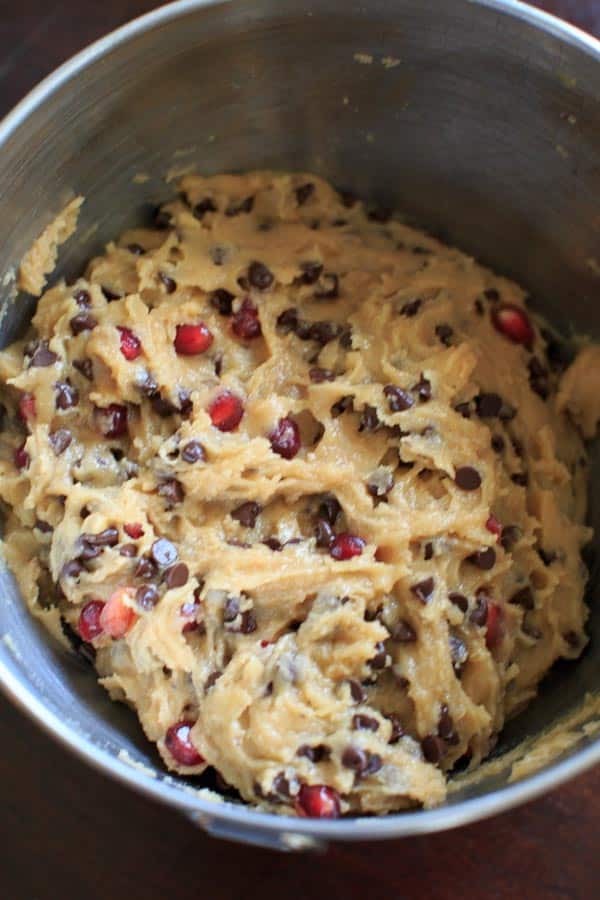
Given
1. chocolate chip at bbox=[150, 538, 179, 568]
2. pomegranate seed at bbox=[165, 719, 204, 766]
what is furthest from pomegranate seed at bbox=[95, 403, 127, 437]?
pomegranate seed at bbox=[165, 719, 204, 766]

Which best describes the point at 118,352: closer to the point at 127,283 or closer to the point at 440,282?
the point at 127,283

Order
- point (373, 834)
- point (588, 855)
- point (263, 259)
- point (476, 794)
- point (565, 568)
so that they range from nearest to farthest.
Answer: point (373, 834), point (476, 794), point (588, 855), point (565, 568), point (263, 259)

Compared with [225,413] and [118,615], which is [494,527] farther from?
[118,615]

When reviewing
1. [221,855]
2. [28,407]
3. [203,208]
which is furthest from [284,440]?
[221,855]

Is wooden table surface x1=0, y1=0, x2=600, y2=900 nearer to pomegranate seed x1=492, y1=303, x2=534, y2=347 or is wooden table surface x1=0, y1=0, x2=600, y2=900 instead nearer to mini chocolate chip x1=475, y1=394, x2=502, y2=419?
mini chocolate chip x1=475, y1=394, x2=502, y2=419

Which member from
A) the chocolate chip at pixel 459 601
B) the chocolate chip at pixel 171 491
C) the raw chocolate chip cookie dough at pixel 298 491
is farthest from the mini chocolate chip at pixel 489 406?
the chocolate chip at pixel 171 491

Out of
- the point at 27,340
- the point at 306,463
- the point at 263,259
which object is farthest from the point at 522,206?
the point at 27,340

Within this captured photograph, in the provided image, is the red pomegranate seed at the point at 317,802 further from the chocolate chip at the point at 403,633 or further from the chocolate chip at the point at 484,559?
the chocolate chip at the point at 484,559

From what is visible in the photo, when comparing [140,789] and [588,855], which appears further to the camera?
[588,855]
